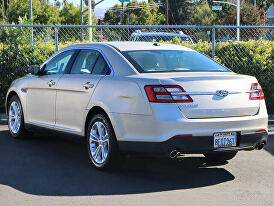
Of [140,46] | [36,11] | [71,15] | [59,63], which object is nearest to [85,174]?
[140,46]

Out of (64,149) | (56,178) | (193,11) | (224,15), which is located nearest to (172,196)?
(56,178)

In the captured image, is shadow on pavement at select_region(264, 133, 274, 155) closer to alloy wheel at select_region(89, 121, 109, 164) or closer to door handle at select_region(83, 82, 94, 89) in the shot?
alloy wheel at select_region(89, 121, 109, 164)

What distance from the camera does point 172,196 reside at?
5848mm

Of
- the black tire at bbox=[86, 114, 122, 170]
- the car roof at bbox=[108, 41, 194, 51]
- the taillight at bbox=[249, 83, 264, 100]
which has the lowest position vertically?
the black tire at bbox=[86, 114, 122, 170]

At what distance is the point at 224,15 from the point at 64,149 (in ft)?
162

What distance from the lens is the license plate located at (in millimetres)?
6367

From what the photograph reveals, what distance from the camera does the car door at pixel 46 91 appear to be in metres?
8.26

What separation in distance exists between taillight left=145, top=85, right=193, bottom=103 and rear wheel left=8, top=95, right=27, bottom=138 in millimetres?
3617

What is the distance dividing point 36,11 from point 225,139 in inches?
1941

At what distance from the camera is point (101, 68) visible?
7367 millimetres

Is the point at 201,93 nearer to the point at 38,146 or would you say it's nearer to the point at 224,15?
the point at 38,146

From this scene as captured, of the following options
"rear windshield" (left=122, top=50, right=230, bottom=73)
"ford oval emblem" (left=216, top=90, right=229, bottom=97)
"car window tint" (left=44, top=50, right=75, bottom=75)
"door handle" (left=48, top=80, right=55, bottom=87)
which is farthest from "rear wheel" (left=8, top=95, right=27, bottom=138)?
"ford oval emblem" (left=216, top=90, right=229, bottom=97)

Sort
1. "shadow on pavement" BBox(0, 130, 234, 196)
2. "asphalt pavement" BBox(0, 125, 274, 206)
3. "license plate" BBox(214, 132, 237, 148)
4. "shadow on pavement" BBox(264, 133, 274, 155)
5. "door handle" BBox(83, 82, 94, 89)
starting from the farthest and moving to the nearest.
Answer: "shadow on pavement" BBox(264, 133, 274, 155) < "door handle" BBox(83, 82, 94, 89) < "license plate" BBox(214, 132, 237, 148) < "shadow on pavement" BBox(0, 130, 234, 196) < "asphalt pavement" BBox(0, 125, 274, 206)

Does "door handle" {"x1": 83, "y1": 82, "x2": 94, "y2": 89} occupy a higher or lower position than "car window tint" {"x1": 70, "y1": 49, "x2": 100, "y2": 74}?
lower
